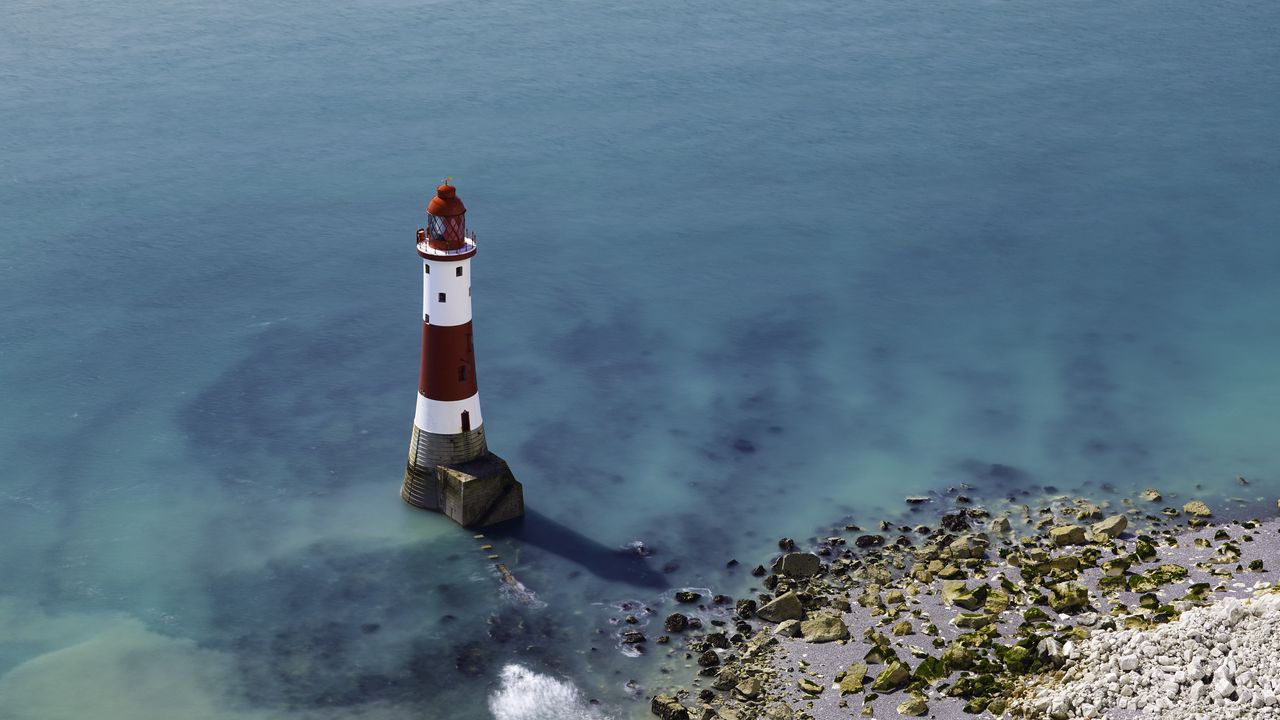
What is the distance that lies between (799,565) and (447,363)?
10.8 meters

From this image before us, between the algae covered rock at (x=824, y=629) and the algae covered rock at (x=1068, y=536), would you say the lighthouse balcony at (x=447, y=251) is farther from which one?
the algae covered rock at (x=1068, y=536)

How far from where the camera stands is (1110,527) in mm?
42062

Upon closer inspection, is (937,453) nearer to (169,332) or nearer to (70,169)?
(169,332)

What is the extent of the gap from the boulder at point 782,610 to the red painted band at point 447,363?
33.6 ft

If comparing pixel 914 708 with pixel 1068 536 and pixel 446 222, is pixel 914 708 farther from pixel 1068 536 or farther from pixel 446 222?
pixel 446 222

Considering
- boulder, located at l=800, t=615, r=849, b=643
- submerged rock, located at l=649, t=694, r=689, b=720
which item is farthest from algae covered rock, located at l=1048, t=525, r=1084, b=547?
submerged rock, located at l=649, t=694, r=689, b=720

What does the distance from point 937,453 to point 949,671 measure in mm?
14332

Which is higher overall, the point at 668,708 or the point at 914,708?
the point at 914,708

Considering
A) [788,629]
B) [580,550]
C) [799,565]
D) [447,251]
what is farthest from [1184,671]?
[447,251]

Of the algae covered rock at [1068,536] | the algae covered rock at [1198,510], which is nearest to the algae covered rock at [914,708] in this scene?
the algae covered rock at [1068,536]

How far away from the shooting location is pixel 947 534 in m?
42.9

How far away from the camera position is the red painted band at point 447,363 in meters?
41.8

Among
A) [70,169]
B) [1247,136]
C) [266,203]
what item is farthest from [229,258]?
[1247,136]

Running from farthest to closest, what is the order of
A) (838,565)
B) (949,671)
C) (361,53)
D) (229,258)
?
(361,53) < (229,258) < (838,565) < (949,671)
